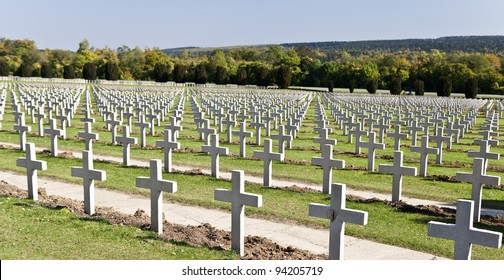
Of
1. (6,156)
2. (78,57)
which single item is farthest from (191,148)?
(78,57)

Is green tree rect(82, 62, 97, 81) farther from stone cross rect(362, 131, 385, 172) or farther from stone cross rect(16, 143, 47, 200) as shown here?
stone cross rect(16, 143, 47, 200)

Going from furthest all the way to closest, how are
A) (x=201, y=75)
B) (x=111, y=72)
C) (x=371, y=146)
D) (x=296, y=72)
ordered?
1. (x=296, y=72)
2. (x=201, y=75)
3. (x=111, y=72)
4. (x=371, y=146)

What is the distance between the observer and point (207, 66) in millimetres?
94250

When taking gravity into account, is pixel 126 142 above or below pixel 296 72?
below

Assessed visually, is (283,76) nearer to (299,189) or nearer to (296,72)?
(296,72)

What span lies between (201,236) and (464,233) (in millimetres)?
3507

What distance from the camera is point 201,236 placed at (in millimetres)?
7695

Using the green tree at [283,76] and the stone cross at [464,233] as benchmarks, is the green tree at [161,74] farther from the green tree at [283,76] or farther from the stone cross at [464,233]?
the stone cross at [464,233]

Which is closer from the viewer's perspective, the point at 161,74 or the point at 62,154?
the point at 62,154

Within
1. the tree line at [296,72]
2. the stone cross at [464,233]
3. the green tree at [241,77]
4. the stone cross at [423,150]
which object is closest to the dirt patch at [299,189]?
the stone cross at [423,150]

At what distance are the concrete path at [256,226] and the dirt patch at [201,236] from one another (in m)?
0.44

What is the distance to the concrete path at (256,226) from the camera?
7605mm

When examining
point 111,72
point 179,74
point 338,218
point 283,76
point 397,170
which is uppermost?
point 111,72

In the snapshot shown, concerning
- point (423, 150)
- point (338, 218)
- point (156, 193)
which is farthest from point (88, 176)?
point (423, 150)
